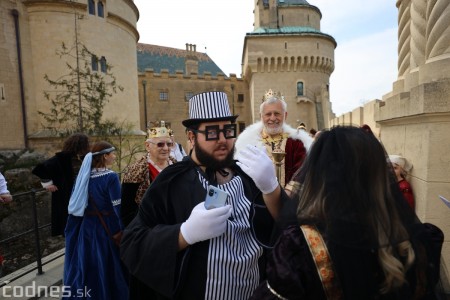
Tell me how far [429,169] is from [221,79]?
30.6 meters

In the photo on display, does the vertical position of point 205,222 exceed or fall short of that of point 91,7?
it falls short

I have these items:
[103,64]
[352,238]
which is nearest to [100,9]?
[103,64]

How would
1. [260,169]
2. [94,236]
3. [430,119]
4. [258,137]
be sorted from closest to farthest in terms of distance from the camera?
1. [260,169]
2. [430,119]
3. [94,236]
4. [258,137]

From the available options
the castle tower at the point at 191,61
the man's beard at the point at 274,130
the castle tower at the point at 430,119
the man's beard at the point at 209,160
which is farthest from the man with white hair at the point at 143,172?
the castle tower at the point at 191,61

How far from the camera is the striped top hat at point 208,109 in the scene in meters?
1.76

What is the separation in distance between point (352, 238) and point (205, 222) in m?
0.70

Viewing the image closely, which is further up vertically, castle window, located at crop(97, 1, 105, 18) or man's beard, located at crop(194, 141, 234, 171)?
castle window, located at crop(97, 1, 105, 18)

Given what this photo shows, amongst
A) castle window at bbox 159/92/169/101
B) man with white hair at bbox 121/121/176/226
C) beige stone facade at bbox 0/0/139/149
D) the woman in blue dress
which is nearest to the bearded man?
man with white hair at bbox 121/121/176/226

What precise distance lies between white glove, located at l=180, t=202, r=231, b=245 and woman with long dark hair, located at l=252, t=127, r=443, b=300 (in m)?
0.40

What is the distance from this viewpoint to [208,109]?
1.77 meters

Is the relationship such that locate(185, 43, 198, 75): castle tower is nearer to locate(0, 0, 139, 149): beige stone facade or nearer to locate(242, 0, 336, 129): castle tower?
locate(242, 0, 336, 129): castle tower

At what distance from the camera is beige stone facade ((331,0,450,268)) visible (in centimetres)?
234

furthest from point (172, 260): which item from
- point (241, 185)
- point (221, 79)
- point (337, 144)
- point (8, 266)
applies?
point (221, 79)

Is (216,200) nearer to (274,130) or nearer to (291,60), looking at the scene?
(274,130)
